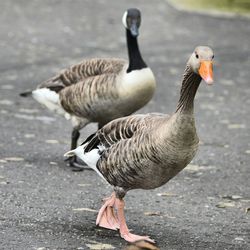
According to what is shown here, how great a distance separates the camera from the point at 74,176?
7574 mm

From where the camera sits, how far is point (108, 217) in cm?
597

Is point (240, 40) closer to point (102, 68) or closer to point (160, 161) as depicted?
point (102, 68)

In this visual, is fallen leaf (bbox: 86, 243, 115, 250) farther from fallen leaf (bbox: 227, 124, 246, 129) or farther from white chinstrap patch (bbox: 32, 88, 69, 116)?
fallen leaf (bbox: 227, 124, 246, 129)

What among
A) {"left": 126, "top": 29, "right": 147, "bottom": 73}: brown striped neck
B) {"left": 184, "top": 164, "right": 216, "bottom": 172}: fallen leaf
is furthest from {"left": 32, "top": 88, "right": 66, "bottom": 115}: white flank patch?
{"left": 184, "top": 164, "right": 216, "bottom": 172}: fallen leaf

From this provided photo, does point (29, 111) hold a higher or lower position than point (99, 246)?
lower

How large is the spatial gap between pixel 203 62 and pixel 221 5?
16702mm

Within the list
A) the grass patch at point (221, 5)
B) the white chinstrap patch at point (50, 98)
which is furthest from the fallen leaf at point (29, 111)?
the grass patch at point (221, 5)

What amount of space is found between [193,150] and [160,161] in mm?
241

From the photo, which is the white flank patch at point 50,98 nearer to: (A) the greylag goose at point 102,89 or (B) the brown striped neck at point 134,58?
(A) the greylag goose at point 102,89

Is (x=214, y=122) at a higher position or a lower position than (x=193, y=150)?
lower

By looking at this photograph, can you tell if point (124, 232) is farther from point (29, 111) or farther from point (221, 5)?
point (221, 5)

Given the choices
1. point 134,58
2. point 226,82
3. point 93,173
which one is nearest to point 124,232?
point 93,173

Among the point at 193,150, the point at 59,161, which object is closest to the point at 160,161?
the point at 193,150

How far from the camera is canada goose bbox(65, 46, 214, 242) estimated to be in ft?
17.3
